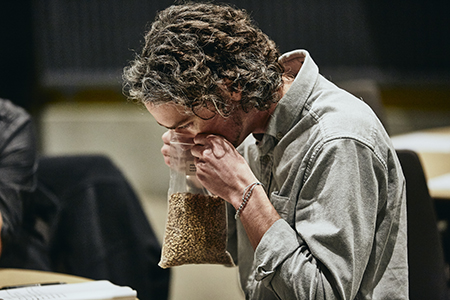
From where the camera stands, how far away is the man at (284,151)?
1.01 metres

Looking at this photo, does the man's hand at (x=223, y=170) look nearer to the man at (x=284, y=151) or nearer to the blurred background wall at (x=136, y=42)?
the man at (x=284, y=151)

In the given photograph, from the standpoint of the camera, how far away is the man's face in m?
1.10

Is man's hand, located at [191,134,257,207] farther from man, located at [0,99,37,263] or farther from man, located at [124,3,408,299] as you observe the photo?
man, located at [0,99,37,263]

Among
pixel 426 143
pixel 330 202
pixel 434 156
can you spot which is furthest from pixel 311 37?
pixel 330 202

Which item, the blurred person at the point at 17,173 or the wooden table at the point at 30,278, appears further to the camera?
the blurred person at the point at 17,173

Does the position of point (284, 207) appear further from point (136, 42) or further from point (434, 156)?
point (136, 42)

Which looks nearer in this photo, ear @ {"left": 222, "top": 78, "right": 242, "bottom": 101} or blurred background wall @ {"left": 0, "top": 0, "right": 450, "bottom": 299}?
ear @ {"left": 222, "top": 78, "right": 242, "bottom": 101}

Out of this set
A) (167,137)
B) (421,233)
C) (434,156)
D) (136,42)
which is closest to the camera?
(167,137)

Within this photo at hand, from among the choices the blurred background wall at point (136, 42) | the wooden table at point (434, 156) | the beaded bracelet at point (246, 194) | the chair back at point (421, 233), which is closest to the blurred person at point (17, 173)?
the beaded bracelet at point (246, 194)

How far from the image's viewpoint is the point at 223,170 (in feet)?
3.58

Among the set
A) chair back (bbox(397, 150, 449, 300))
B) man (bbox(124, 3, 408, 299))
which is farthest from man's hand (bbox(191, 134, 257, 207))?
chair back (bbox(397, 150, 449, 300))

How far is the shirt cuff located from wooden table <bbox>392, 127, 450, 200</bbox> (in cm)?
115

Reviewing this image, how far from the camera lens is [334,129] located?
3.44 feet

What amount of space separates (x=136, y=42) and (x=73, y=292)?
10.4ft
